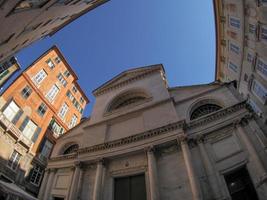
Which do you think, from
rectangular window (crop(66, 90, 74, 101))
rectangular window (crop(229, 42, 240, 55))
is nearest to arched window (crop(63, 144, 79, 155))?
rectangular window (crop(66, 90, 74, 101))

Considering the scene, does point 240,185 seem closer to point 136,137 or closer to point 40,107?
point 136,137

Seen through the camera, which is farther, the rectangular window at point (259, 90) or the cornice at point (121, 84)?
the cornice at point (121, 84)

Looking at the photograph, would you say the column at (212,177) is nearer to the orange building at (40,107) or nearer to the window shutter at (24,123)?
the orange building at (40,107)

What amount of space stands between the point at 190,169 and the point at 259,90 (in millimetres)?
13561

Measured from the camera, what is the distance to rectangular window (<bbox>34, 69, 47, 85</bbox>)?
23500mm

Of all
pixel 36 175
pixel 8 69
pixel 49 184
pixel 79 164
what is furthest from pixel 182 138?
pixel 8 69

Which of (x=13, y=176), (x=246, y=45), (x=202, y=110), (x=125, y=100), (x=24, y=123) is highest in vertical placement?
(x=246, y=45)

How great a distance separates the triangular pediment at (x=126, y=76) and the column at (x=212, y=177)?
34.3 feet

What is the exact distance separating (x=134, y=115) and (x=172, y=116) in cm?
379

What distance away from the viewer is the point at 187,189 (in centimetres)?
1107

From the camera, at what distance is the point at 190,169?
11.2m

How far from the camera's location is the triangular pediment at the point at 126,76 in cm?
2031

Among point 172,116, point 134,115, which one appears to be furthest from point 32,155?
point 172,116

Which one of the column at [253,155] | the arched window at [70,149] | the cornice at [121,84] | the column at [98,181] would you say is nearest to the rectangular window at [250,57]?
the cornice at [121,84]
